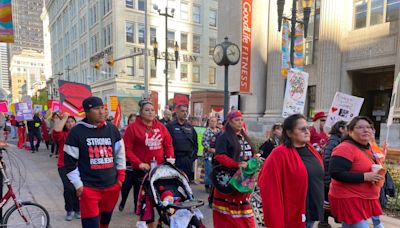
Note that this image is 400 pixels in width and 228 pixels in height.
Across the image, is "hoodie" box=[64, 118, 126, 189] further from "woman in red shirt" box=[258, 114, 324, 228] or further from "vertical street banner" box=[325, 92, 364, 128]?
"vertical street banner" box=[325, 92, 364, 128]

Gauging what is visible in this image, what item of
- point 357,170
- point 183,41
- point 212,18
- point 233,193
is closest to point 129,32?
point 183,41

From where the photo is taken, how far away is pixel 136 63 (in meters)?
34.0

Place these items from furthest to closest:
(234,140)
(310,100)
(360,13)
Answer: (310,100)
(360,13)
(234,140)

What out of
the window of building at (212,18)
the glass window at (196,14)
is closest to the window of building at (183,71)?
the glass window at (196,14)

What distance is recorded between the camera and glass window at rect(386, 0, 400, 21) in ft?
39.1

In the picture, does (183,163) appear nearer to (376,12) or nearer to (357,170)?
(357,170)

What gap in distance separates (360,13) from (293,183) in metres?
13.8

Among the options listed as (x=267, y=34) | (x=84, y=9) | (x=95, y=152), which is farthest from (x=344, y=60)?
(x=84, y=9)

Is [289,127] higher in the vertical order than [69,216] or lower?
higher

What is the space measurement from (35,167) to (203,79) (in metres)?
31.1

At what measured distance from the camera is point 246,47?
52.2ft

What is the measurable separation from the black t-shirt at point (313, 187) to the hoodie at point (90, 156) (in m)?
2.23

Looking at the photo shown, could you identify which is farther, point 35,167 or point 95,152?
point 35,167

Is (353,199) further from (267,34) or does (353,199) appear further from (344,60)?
(267,34)
